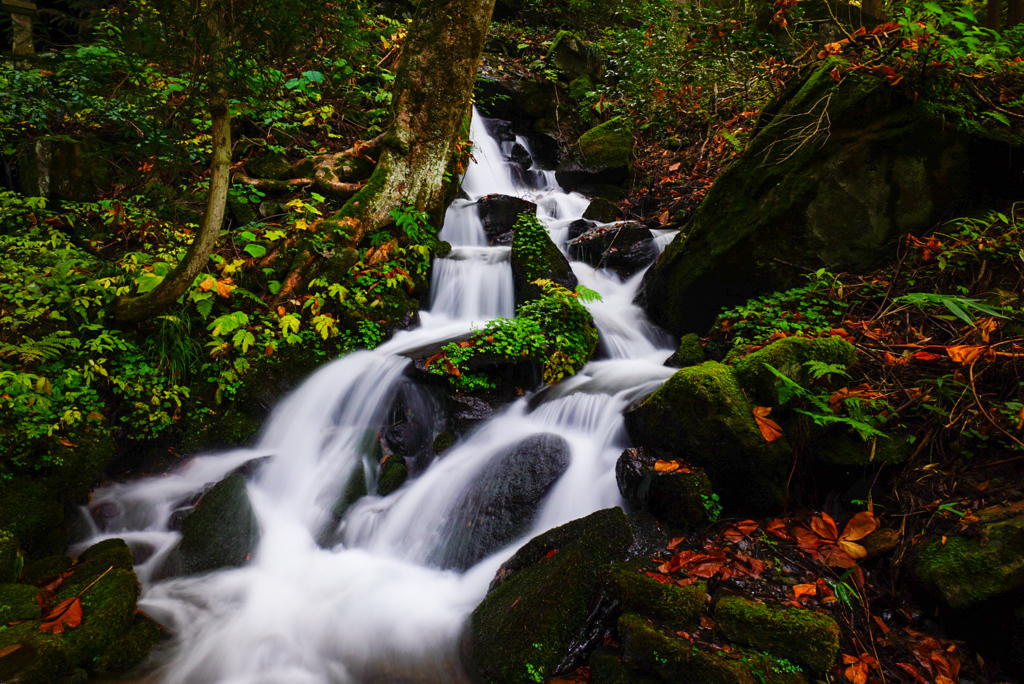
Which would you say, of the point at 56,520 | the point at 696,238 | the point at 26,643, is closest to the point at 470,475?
the point at 26,643

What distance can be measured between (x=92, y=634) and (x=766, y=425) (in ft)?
13.5

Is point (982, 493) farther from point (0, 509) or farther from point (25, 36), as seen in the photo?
point (25, 36)

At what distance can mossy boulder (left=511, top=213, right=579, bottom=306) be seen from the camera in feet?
21.5

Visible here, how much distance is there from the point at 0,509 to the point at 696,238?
6.67 metres

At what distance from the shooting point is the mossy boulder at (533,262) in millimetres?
6543

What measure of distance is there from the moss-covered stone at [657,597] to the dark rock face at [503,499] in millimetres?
1229

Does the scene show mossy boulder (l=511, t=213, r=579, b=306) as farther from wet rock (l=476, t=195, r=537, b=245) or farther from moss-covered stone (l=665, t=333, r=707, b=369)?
moss-covered stone (l=665, t=333, r=707, b=369)

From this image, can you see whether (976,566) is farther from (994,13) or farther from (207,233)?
(994,13)

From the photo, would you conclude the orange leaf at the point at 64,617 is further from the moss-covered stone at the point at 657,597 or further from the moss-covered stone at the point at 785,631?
the moss-covered stone at the point at 785,631

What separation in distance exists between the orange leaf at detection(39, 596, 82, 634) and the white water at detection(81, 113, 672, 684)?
537 millimetres

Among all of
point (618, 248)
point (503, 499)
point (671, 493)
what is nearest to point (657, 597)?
point (671, 493)

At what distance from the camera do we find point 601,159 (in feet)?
33.9

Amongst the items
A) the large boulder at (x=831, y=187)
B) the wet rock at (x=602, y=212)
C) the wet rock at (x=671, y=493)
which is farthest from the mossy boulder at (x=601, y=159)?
the wet rock at (x=671, y=493)

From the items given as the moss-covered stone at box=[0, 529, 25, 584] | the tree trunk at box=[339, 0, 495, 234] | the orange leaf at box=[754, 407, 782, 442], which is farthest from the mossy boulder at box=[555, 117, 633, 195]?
the moss-covered stone at box=[0, 529, 25, 584]
